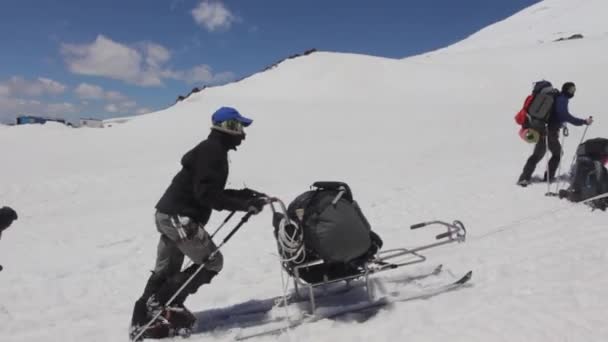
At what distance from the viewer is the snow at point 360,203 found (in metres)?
4.34

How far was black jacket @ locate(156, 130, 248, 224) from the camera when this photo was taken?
13.0 ft

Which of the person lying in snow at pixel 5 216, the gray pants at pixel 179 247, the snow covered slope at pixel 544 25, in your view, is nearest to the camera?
the person lying in snow at pixel 5 216

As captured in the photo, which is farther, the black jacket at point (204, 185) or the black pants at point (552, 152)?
the black pants at point (552, 152)

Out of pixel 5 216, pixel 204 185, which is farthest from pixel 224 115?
pixel 5 216

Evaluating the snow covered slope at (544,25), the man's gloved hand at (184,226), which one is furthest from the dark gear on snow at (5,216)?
the snow covered slope at (544,25)

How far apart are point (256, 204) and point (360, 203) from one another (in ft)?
20.1

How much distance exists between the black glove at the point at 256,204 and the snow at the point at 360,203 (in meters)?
1.22

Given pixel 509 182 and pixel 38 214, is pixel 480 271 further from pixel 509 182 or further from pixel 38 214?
pixel 38 214

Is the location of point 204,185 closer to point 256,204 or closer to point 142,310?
point 256,204

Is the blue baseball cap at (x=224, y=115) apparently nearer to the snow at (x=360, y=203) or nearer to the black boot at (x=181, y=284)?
the black boot at (x=181, y=284)

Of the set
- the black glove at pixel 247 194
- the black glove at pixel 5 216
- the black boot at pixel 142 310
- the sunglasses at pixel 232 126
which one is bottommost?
the black boot at pixel 142 310

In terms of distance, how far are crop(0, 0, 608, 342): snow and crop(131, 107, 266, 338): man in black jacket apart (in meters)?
0.55

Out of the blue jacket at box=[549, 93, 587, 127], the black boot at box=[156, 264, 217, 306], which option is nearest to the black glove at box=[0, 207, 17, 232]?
the black boot at box=[156, 264, 217, 306]

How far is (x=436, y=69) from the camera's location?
3428 centimetres
